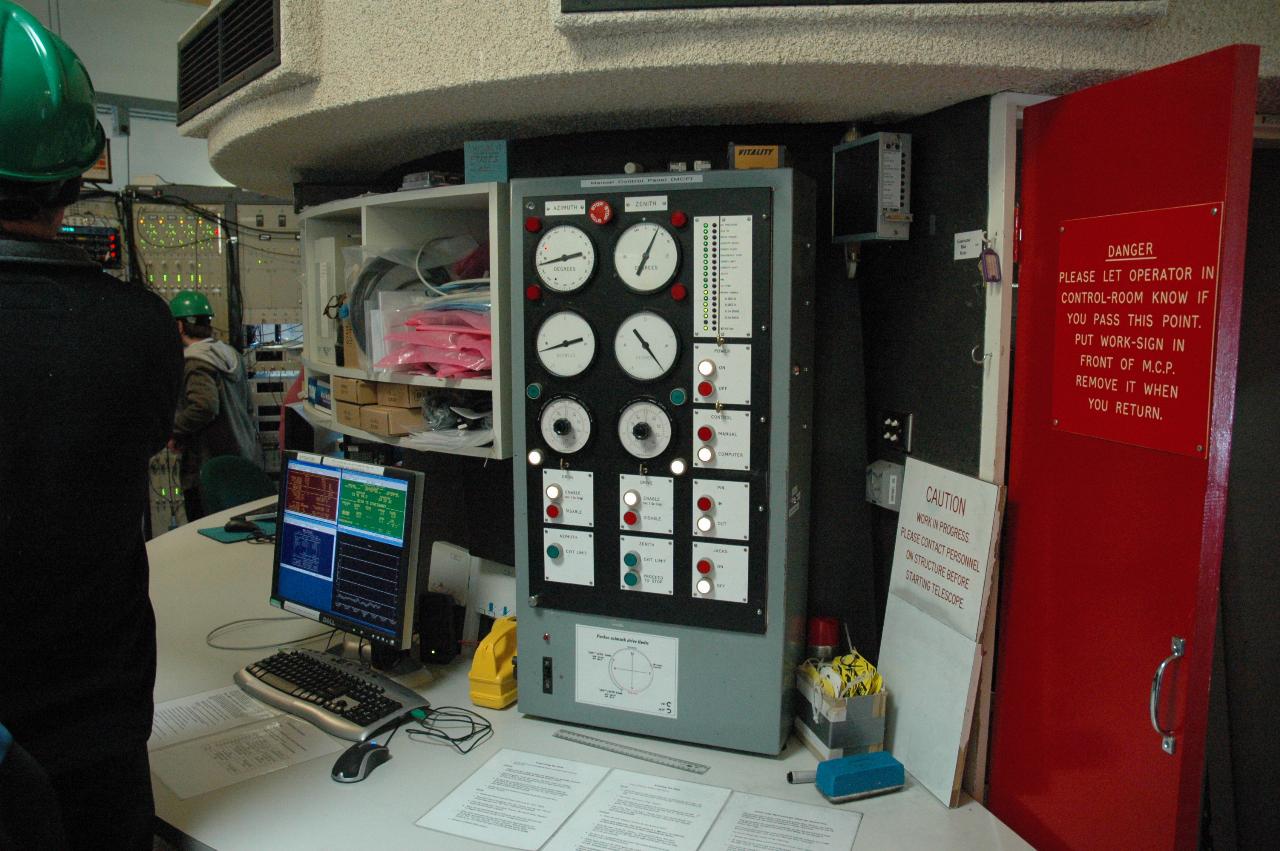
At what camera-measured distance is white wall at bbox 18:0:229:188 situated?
4.89m

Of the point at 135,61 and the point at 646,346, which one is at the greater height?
the point at 135,61

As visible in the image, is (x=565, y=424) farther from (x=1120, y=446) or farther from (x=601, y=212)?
(x=1120, y=446)

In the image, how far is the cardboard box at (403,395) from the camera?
1.79 m

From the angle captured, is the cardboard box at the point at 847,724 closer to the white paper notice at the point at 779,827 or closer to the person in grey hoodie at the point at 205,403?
the white paper notice at the point at 779,827

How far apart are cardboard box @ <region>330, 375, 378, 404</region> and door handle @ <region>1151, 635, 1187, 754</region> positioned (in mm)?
1522

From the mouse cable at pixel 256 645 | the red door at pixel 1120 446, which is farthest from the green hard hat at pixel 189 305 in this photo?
the red door at pixel 1120 446

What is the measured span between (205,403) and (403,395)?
269 centimetres

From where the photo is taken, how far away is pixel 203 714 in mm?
1679

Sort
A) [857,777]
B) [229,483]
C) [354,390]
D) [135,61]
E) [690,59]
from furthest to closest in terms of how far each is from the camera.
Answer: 1. [135,61]
2. [229,483]
3. [354,390]
4. [857,777]
5. [690,59]

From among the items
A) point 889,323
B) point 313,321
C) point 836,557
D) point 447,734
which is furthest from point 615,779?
point 313,321

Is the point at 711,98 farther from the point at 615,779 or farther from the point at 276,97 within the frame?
the point at 615,779

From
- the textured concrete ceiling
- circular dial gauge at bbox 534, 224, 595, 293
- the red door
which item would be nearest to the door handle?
the red door

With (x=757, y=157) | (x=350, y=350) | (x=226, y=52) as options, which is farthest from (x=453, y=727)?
(x=226, y=52)

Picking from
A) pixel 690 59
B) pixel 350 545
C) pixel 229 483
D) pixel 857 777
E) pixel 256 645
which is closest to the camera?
pixel 690 59
